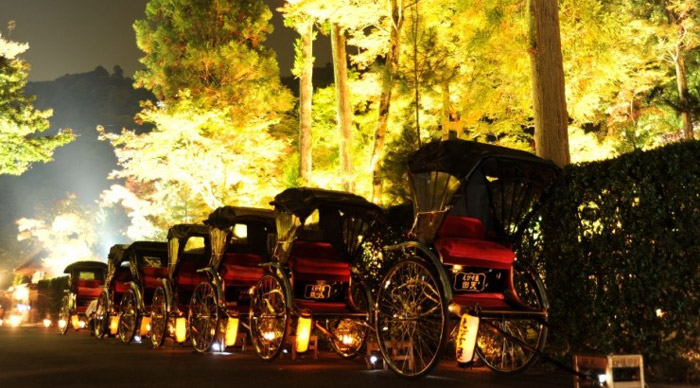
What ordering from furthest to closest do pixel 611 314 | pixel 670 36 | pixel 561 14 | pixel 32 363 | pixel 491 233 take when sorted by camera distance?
1. pixel 670 36
2. pixel 561 14
3. pixel 32 363
4. pixel 491 233
5. pixel 611 314

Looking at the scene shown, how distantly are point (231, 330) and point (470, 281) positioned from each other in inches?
161

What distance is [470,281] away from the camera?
6.36 metres

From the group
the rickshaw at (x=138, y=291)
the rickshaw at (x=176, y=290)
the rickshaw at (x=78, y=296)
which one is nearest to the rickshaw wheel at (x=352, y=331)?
the rickshaw at (x=176, y=290)

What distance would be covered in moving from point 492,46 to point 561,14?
4.96 feet

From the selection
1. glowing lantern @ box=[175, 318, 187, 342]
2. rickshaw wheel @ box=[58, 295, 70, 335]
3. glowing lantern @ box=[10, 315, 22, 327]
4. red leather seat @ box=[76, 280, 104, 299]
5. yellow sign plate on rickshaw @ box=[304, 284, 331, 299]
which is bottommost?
glowing lantern @ box=[10, 315, 22, 327]

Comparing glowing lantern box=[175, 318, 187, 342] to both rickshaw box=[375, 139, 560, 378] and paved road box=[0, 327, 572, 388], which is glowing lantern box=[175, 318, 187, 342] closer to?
paved road box=[0, 327, 572, 388]

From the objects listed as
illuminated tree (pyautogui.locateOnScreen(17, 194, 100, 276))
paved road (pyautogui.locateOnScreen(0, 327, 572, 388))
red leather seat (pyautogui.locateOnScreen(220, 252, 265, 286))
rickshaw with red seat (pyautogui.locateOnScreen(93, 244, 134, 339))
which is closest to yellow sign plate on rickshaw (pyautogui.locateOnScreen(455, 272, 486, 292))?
paved road (pyautogui.locateOnScreen(0, 327, 572, 388))

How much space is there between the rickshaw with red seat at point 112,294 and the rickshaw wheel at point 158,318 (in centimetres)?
300

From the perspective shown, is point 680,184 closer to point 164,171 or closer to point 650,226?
point 650,226

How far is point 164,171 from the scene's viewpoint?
67.9 feet

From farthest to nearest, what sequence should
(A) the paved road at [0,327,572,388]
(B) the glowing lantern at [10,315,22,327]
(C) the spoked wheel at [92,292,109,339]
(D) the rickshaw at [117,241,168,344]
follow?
(B) the glowing lantern at [10,315,22,327] → (C) the spoked wheel at [92,292,109,339] → (D) the rickshaw at [117,241,168,344] → (A) the paved road at [0,327,572,388]

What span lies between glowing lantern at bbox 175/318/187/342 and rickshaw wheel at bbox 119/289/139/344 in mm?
1545

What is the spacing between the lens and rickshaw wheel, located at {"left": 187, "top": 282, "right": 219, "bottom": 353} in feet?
31.6

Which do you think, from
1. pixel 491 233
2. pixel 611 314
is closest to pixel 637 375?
pixel 611 314
